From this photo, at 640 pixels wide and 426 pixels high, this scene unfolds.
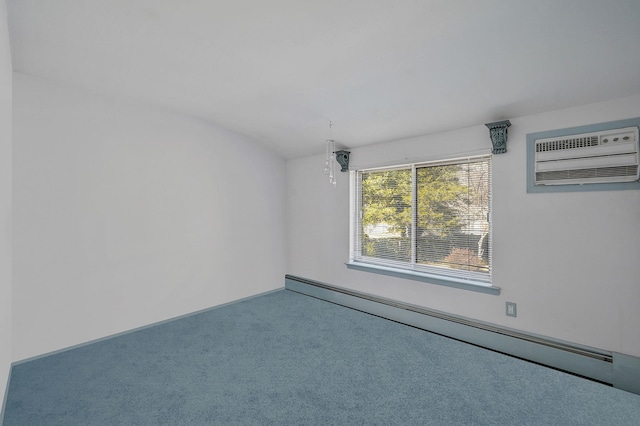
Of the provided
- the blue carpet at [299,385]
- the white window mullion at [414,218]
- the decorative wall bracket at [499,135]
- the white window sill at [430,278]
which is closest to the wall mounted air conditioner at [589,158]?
the decorative wall bracket at [499,135]

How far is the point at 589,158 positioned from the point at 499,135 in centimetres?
65

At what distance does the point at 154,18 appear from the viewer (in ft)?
5.91

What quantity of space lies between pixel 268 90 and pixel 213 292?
2610 millimetres

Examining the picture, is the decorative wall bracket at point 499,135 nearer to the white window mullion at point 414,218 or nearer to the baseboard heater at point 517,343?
the white window mullion at point 414,218

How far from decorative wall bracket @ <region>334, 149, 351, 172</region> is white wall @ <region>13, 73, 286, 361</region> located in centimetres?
125

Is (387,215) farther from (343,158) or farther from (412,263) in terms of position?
(343,158)

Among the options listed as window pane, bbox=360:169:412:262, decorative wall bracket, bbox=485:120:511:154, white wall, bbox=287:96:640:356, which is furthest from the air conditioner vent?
window pane, bbox=360:169:412:262

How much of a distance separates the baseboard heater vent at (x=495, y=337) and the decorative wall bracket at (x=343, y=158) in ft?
5.38

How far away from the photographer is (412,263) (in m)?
3.30

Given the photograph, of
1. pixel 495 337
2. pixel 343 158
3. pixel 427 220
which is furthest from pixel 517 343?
pixel 343 158

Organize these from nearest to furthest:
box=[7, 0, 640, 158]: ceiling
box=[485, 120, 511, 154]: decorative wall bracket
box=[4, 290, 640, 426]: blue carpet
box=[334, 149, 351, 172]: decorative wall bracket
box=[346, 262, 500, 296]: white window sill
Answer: box=[7, 0, 640, 158]: ceiling
box=[4, 290, 640, 426]: blue carpet
box=[485, 120, 511, 154]: decorative wall bracket
box=[346, 262, 500, 296]: white window sill
box=[334, 149, 351, 172]: decorative wall bracket

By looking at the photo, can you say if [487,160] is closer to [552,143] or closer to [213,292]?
[552,143]

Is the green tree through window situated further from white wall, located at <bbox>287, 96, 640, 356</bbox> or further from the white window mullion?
white wall, located at <bbox>287, 96, 640, 356</bbox>

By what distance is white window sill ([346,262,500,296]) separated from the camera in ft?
8.85
